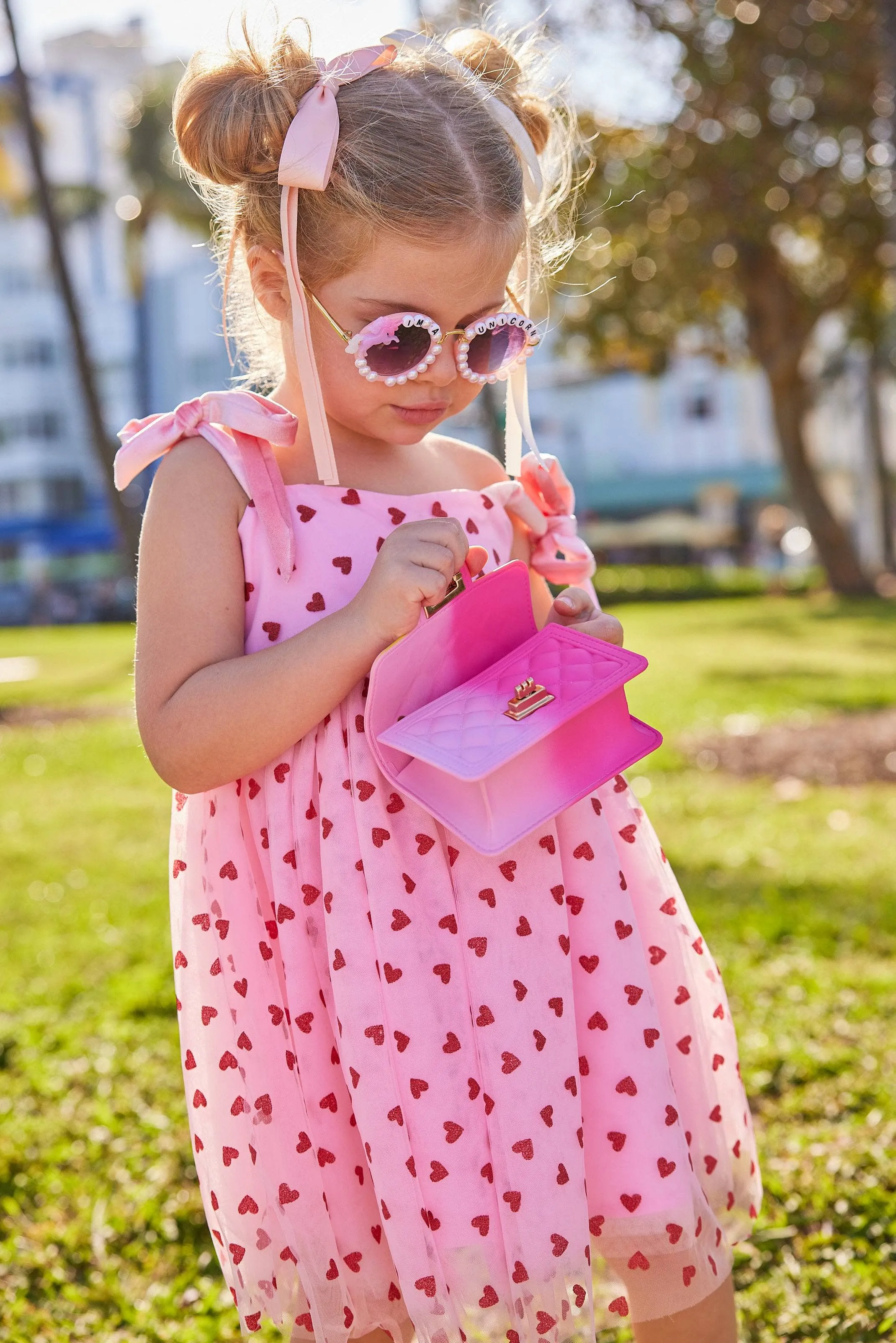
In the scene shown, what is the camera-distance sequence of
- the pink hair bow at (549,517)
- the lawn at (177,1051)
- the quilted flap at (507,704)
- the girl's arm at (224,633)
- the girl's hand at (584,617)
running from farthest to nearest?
the lawn at (177,1051)
the pink hair bow at (549,517)
the girl's hand at (584,617)
the girl's arm at (224,633)
the quilted flap at (507,704)

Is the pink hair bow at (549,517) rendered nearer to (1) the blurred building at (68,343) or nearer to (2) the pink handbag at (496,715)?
(2) the pink handbag at (496,715)

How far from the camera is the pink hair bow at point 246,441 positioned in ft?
5.34

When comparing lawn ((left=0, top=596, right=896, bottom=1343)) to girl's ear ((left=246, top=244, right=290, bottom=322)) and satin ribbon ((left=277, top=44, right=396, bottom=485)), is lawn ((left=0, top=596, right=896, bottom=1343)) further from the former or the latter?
girl's ear ((left=246, top=244, right=290, bottom=322))

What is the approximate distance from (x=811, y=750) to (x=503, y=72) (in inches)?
222

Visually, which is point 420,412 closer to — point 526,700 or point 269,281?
point 269,281

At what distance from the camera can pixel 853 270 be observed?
644 inches

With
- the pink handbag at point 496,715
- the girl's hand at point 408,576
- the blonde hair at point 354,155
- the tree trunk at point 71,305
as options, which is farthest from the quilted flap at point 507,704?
the tree trunk at point 71,305

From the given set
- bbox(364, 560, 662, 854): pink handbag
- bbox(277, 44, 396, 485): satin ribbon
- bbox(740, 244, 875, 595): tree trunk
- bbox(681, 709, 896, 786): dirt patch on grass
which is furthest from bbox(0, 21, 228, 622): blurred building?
bbox(364, 560, 662, 854): pink handbag

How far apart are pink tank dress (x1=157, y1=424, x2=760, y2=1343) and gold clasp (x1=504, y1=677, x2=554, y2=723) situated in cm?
20

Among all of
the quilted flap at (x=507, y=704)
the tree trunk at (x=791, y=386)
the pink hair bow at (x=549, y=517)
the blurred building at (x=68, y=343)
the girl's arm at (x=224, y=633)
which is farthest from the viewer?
the blurred building at (x=68, y=343)

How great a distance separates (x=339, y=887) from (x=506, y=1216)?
16.9 inches

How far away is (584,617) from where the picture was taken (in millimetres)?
1837

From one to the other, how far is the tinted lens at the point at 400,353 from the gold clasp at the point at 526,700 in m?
0.41

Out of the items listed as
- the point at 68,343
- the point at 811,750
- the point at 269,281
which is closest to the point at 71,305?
the point at 811,750
